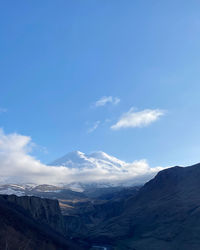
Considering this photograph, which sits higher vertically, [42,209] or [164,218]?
[42,209]

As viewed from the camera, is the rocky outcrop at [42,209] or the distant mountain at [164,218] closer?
the distant mountain at [164,218]

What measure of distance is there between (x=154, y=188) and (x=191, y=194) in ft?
139

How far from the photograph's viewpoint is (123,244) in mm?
108125

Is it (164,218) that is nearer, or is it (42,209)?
(42,209)

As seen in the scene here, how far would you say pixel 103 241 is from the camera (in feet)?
387

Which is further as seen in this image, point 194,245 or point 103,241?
point 103,241

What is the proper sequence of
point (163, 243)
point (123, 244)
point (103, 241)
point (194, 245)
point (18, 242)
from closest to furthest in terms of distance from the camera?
point (18, 242) < point (194, 245) < point (163, 243) < point (123, 244) < point (103, 241)

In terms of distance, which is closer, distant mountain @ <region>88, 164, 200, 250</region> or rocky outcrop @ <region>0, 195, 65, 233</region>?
distant mountain @ <region>88, 164, 200, 250</region>

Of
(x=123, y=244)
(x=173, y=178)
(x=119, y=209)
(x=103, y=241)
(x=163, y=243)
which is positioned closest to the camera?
(x=163, y=243)

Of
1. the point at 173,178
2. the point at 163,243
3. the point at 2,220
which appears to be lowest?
the point at 163,243

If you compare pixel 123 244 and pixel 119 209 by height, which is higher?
pixel 119 209

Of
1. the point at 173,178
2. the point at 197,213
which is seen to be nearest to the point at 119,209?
the point at 173,178

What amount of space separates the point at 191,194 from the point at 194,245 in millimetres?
59928

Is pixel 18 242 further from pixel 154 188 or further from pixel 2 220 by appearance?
pixel 154 188
